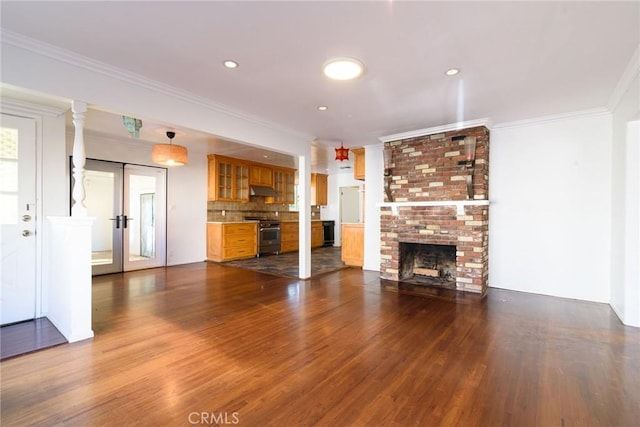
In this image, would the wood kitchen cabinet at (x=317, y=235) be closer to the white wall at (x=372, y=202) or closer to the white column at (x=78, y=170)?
the white wall at (x=372, y=202)

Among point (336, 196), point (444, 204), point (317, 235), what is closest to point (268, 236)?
point (317, 235)

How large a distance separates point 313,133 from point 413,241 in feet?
7.99

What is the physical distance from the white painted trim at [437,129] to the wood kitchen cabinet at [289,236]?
406 centimetres

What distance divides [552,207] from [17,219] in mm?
6583

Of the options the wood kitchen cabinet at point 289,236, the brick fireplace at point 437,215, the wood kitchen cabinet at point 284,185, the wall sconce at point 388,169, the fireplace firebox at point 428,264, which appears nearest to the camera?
the brick fireplace at point 437,215

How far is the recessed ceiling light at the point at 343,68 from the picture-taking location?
2.54 meters

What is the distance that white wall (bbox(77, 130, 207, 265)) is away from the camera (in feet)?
19.6

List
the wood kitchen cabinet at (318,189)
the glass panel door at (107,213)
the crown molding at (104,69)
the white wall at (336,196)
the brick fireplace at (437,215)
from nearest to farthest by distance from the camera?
the crown molding at (104,69)
the brick fireplace at (437,215)
the glass panel door at (107,213)
the wood kitchen cabinet at (318,189)
the white wall at (336,196)

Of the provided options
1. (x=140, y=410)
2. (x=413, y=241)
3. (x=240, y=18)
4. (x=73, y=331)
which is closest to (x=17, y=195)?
(x=73, y=331)

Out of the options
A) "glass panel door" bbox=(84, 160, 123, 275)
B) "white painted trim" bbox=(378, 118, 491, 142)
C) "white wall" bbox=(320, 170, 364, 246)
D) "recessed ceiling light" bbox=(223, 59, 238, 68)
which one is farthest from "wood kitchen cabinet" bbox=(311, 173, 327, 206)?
"recessed ceiling light" bbox=(223, 59, 238, 68)

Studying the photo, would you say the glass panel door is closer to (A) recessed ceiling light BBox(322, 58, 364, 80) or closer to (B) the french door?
(B) the french door

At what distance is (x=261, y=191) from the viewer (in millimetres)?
7738

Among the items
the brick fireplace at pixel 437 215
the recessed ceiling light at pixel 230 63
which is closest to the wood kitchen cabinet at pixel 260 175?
the brick fireplace at pixel 437 215

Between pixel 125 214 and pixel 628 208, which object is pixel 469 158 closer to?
pixel 628 208
